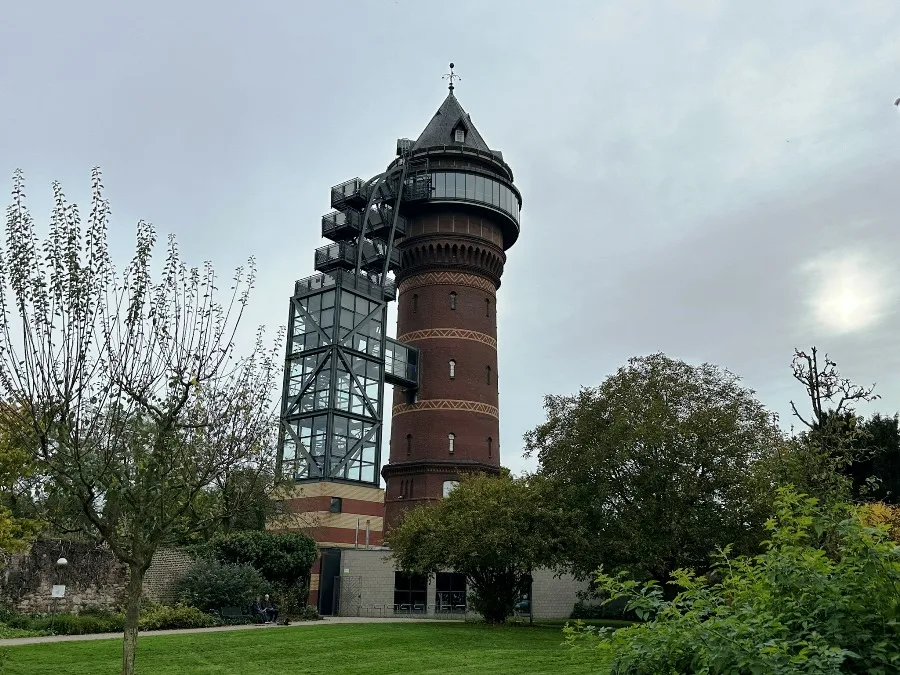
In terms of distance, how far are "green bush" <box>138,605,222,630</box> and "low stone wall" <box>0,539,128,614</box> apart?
6.54 feet

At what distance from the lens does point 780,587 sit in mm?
6637

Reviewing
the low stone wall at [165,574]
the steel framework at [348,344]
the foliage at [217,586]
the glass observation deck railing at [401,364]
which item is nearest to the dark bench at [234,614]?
the foliage at [217,586]

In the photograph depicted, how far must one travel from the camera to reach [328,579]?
39.2 m

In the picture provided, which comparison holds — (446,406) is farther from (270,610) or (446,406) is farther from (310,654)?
(310,654)

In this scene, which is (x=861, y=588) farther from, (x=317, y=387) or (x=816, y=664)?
(x=317, y=387)

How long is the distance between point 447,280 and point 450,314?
2.13m

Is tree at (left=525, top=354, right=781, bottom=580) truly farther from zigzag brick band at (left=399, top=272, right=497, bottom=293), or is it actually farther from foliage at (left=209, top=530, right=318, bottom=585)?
zigzag brick band at (left=399, top=272, right=497, bottom=293)

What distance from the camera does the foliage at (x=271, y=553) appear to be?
34.3 m

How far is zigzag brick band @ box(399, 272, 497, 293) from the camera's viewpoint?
4925 cm

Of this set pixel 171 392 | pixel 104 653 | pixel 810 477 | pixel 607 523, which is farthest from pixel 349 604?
pixel 171 392

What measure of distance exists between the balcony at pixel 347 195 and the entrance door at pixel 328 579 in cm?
2139

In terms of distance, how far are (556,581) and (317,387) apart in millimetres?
16193

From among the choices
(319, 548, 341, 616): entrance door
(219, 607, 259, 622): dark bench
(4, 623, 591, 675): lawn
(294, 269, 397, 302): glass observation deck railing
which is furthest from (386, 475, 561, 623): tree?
(294, 269, 397, 302): glass observation deck railing

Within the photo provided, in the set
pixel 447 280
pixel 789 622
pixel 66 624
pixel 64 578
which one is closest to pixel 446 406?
pixel 447 280
